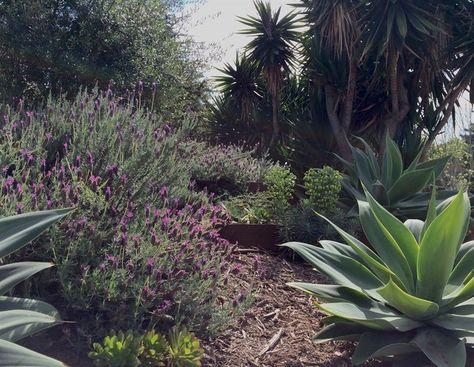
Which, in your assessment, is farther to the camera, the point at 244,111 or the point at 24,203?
the point at 244,111

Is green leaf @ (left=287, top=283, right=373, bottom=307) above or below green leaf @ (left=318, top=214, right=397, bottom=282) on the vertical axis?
below

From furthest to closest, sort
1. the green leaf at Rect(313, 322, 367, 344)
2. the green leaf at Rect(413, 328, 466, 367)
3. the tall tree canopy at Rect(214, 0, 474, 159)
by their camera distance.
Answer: the tall tree canopy at Rect(214, 0, 474, 159)
the green leaf at Rect(313, 322, 367, 344)
the green leaf at Rect(413, 328, 466, 367)

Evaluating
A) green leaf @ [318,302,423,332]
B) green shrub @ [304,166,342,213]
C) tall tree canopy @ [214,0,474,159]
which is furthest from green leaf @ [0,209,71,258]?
tall tree canopy @ [214,0,474,159]

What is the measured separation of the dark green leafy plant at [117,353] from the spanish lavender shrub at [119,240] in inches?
12.1

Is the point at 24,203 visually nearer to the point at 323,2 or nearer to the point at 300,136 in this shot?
the point at 300,136

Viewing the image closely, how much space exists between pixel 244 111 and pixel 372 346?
14.3 metres

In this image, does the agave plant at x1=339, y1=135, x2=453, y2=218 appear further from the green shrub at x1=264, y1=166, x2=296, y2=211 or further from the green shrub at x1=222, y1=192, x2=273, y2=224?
the green shrub at x1=222, y1=192, x2=273, y2=224

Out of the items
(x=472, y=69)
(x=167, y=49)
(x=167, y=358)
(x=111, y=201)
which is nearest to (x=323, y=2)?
(x=472, y=69)

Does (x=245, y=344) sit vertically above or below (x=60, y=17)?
below

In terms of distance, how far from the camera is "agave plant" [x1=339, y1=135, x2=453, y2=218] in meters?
5.91

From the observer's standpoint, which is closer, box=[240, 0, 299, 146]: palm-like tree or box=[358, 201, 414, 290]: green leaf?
box=[358, 201, 414, 290]: green leaf

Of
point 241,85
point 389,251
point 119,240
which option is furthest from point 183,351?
point 241,85

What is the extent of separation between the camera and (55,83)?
32.5 feet

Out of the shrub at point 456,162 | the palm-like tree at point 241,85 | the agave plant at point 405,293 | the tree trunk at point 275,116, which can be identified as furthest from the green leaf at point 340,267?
the palm-like tree at point 241,85
